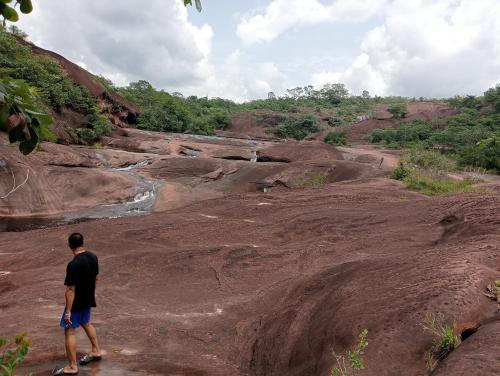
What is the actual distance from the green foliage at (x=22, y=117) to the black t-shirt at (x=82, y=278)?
299cm

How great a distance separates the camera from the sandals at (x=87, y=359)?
4.84 metres

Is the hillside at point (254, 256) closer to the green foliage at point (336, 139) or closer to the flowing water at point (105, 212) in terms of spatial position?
the flowing water at point (105, 212)

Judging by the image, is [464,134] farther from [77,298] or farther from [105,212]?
[77,298]

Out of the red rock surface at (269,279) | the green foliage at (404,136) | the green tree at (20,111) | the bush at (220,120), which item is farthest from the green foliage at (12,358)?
the bush at (220,120)

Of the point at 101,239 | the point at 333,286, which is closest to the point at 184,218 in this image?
the point at 101,239

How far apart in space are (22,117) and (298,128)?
45.6 meters

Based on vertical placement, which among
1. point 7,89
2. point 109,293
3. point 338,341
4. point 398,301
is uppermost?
point 7,89

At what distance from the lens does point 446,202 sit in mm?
10578

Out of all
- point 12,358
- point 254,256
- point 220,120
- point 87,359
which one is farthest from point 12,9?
point 220,120

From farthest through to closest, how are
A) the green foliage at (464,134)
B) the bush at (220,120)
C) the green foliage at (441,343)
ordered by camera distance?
1. the bush at (220,120)
2. the green foliage at (464,134)
3. the green foliage at (441,343)

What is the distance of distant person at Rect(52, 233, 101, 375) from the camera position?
4.59 metres

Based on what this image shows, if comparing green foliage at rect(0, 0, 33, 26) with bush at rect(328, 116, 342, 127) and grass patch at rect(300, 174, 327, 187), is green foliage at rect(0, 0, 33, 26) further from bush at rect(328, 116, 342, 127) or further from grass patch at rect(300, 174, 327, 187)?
bush at rect(328, 116, 342, 127)

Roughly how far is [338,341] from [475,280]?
4.92ft

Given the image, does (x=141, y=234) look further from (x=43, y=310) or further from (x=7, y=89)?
(x=7, y=89)
